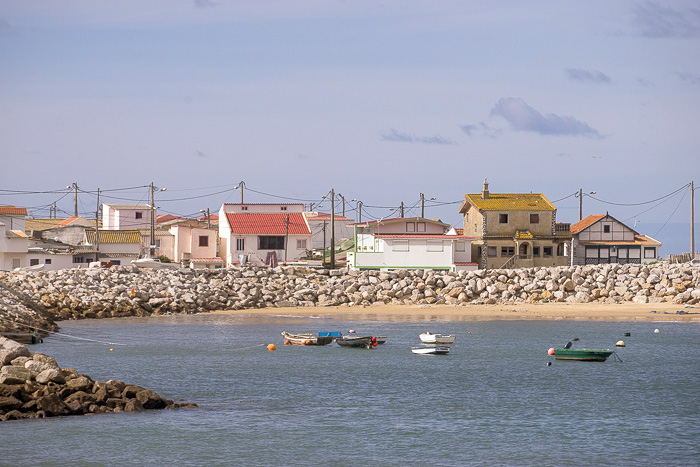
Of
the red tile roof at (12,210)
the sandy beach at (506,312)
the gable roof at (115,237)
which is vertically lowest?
the sandy beach at (506,312)

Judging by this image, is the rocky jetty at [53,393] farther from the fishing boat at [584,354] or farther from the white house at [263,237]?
the white house at [263,237]

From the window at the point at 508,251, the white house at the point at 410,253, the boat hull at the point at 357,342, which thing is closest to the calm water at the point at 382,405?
the boat hull at the point at 357,342

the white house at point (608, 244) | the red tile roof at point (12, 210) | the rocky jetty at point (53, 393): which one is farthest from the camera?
the white house at point (608, 244)

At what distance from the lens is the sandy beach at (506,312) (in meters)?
59.2

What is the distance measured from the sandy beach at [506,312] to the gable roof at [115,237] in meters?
21.8

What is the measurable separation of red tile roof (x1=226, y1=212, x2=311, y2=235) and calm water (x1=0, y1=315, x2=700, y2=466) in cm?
2935

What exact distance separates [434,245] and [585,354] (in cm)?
3557

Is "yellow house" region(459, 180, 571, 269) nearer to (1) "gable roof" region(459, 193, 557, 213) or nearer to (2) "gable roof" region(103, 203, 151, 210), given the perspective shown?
(1) "gable roof" region(459, 193, 557, 213)

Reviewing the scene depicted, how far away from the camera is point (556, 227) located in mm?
82812

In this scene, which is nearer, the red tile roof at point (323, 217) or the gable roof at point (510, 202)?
the gable roof at point (510, 202)

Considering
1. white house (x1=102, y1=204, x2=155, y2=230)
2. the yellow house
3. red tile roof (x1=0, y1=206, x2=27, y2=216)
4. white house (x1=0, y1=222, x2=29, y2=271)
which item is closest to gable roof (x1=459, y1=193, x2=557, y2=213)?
the yellow house

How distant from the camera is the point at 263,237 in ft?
261

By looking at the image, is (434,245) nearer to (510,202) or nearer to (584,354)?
(510,202)

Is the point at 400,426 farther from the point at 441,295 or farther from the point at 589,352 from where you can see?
the point at 441,295
